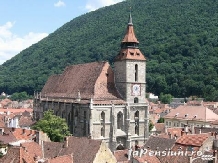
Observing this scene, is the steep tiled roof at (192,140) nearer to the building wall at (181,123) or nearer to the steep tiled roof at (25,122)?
the building wall at (181,123)

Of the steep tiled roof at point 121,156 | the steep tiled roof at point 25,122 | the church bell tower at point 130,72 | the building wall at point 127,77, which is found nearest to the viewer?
the steep tiled roof at point 121,156

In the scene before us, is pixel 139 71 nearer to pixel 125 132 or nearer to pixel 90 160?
pixel 125 132

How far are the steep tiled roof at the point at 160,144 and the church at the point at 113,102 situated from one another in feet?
42.7

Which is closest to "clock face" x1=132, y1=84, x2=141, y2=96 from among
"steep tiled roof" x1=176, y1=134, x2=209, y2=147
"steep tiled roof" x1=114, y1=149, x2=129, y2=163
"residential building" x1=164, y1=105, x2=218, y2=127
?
"steep tiled roof" x1=176, y1=134, x2=209, y2=147

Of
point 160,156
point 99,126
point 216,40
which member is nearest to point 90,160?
point 160,156

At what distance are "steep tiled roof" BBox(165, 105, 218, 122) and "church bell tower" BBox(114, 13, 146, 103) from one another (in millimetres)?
25921

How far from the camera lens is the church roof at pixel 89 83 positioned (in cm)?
6801

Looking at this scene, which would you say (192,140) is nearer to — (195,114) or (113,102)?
(113,102)

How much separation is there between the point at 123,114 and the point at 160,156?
79.3 feet

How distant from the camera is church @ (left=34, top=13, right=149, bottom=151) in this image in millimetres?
65500

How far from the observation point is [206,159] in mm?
37844

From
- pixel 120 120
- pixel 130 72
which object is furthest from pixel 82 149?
pixel 130 72

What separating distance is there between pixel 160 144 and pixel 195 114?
44193mm

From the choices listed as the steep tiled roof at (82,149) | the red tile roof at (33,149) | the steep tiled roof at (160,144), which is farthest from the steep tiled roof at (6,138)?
the steep tiled roof at (160,144)
